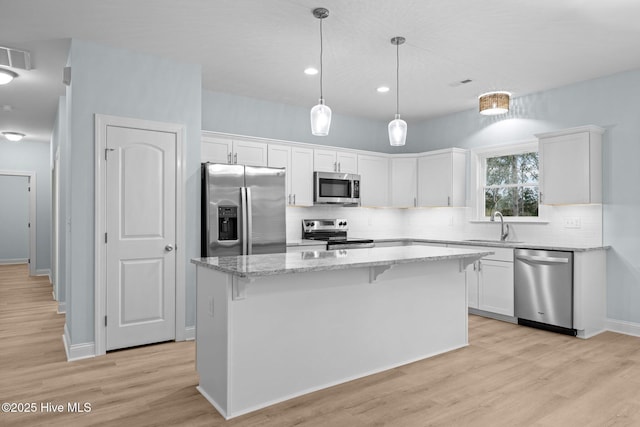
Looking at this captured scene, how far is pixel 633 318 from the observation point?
14.1 ft

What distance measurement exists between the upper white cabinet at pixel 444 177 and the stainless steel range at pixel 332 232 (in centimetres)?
121

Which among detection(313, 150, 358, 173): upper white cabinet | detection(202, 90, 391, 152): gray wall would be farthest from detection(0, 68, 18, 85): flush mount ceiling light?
detection(313, 150, 358, 173): upper white cabinet

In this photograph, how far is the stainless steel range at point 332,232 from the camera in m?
5.43

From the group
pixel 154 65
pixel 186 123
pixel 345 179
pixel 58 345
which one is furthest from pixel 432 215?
pixel 58 345

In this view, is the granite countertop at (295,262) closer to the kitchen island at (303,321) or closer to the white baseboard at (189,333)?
the kitchen island at (303,321)

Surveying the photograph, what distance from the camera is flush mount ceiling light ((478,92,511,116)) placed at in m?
5.01

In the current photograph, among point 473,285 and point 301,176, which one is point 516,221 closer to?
point 473,285

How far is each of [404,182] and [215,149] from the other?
2955mm

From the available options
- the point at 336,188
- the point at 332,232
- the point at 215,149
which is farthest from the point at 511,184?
the point at 215,149

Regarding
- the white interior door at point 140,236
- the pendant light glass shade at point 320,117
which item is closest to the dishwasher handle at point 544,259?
the pendant light glass shade at point 320,117

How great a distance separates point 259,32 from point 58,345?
3.43 m

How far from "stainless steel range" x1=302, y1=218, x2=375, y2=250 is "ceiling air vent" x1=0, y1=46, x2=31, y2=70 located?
353 cm

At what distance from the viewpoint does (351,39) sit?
357 centimetres

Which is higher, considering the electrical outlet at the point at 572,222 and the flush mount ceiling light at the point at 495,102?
the flush mount ceiling light at the point at 495,102
